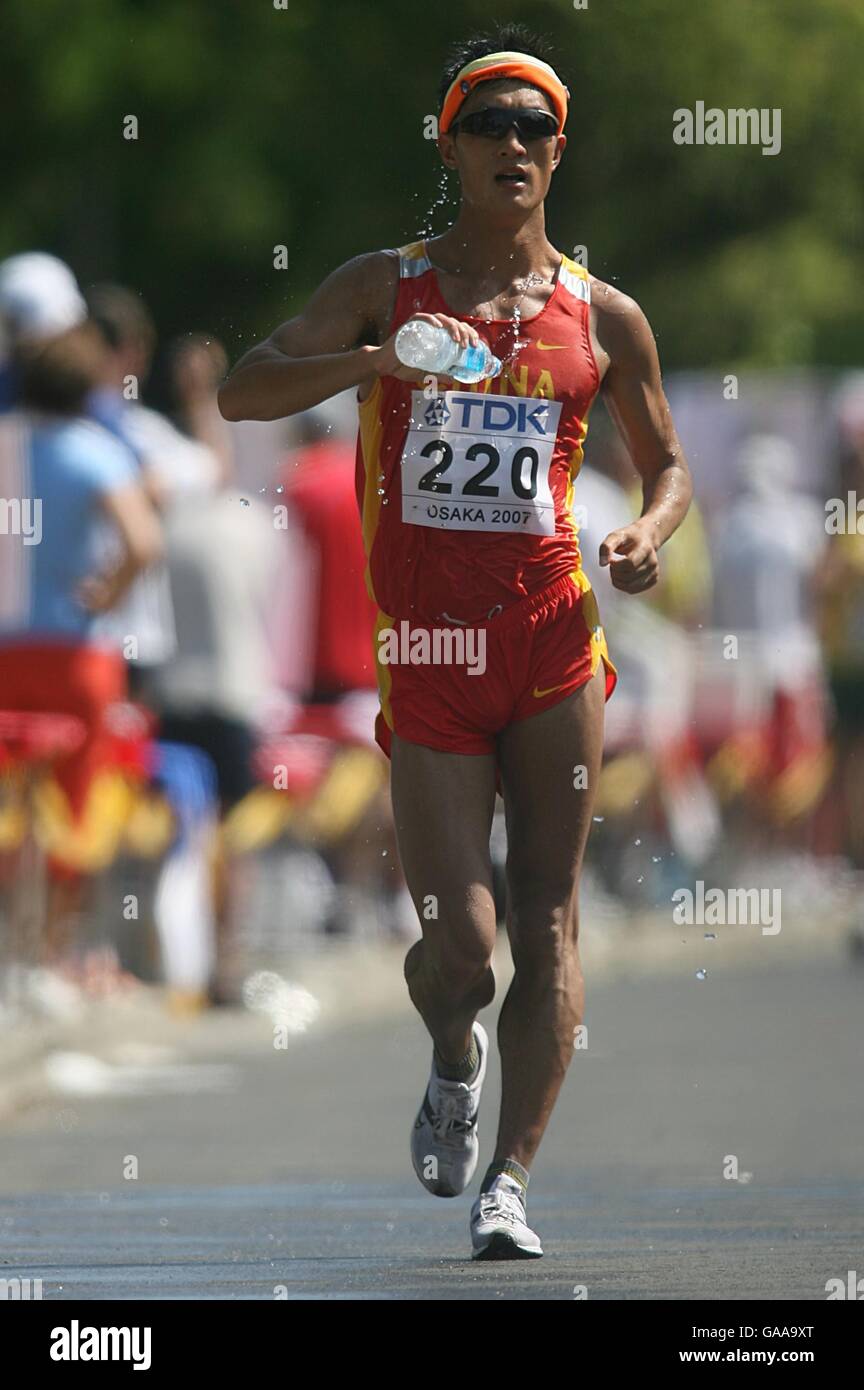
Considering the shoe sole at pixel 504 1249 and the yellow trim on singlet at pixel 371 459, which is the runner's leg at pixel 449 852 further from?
the shoe sole at pixel 504 1249

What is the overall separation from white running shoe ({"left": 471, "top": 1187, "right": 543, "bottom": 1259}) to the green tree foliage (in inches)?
596

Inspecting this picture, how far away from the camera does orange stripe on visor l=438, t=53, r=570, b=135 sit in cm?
746

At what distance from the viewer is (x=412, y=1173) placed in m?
Answer: 9.66

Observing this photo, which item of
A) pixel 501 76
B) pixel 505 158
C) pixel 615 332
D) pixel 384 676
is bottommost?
pixel 384 676

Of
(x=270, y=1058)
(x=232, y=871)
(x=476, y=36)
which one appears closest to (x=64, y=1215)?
(x=476, y=36)

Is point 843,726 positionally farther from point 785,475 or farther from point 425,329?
point 425,329

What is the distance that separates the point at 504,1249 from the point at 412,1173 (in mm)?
2325

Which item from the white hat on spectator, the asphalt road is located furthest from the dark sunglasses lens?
the white hat on spectator

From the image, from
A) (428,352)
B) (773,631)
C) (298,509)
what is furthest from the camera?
(773,631)

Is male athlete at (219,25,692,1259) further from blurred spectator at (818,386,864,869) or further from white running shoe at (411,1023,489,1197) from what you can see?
blurred spectator at (818,386,864,869)

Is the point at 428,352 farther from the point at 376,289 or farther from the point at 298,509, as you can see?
the point at 298,509

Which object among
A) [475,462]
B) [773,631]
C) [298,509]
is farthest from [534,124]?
[773,631]

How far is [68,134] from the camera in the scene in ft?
81.3

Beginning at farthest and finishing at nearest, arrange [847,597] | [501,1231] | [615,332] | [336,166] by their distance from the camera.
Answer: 1. [336,166]
2. [847,597]
3. [615,332]
4. [501,1231]
